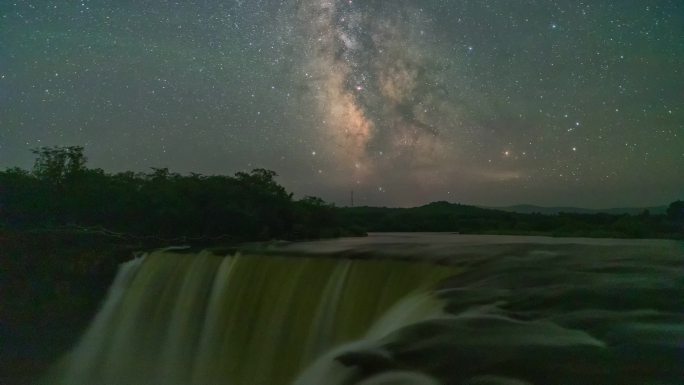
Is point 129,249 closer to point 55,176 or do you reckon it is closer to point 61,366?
point 61,366

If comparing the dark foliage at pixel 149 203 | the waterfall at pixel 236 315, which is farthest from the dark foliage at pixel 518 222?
the waterfall at pixel 236 315

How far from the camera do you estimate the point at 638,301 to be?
7.56 meters

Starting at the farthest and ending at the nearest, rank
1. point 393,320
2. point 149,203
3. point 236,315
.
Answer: point 149,203, point 236,315, point 393,320

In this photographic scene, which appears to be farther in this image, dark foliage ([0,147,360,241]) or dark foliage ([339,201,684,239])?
dark foliage ([339,201,684,239])

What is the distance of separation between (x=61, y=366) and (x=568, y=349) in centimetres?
1505

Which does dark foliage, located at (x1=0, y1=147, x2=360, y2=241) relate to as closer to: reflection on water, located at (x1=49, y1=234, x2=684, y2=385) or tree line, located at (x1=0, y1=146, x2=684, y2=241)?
tree line, located at (x1=0, y1=146, x2=684, y2=241)

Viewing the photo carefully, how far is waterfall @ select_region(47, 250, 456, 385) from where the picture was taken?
10836 mm

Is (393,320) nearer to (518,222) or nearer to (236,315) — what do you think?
(236,315)

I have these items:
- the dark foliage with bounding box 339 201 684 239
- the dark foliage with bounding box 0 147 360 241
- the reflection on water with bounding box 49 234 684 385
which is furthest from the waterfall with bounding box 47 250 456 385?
the dark foliage with bounding box 339 201 684 239

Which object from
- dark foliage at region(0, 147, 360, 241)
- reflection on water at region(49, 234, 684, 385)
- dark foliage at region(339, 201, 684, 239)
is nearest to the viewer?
reflection on water at region(49, 234, 684, 385)

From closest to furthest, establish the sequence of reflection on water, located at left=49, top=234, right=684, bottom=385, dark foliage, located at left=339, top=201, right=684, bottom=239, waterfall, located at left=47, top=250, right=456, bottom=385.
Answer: reflection on water, located at left=49, top=234, right=684, bottom=385 → waterfall, located at left=47, top=250, right=456, bottom=385 → dark foliage, located at left=339, top=201, right=684, bottom=239

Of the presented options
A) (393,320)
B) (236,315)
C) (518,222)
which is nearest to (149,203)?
(236,315)

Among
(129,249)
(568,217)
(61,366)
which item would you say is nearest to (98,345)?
(61,366)

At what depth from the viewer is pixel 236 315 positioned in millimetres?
13156
